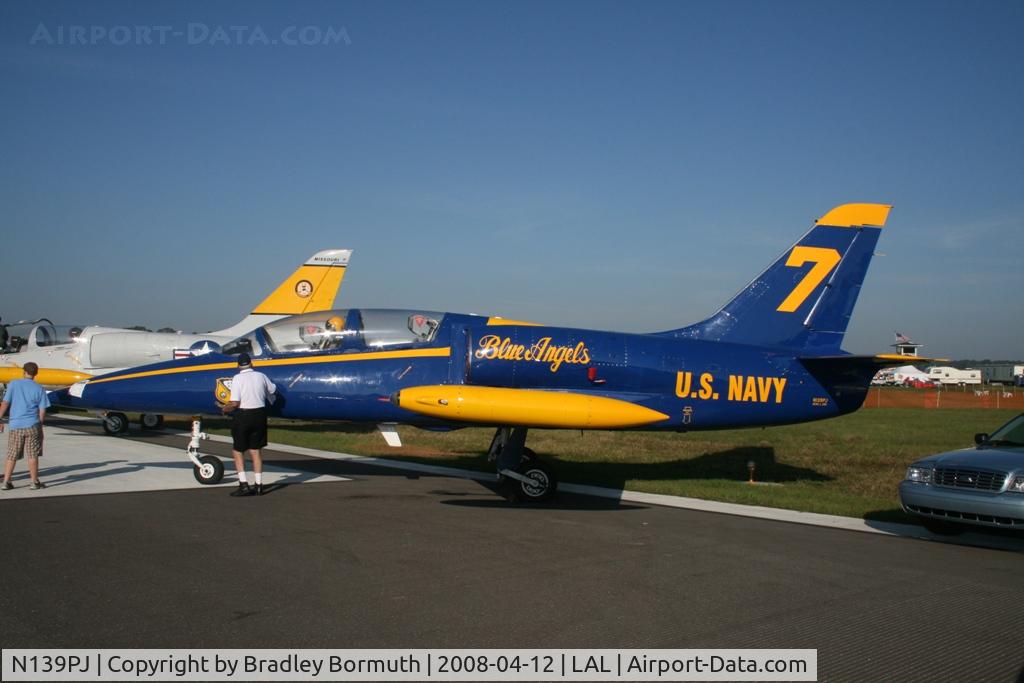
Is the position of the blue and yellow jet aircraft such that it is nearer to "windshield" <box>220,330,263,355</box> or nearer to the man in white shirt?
"windshield" <box>220,330,263,355</box>

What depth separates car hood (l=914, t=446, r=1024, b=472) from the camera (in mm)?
8742

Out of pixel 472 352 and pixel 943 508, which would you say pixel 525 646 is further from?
pixel 472 352

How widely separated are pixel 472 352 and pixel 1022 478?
716cm

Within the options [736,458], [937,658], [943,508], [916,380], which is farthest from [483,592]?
[916,380]

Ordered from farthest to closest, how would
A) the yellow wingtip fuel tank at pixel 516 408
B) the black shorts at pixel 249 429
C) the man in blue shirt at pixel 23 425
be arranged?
the black shorts at pixel 249 429, the man in blue shirt at pixel 23 425, the yellow wingtip fuel tank at pixel 516 408

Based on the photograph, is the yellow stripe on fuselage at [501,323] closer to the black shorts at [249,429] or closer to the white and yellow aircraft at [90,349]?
the black shorts at [249,429]

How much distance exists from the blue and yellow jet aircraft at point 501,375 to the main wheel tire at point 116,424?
8844 mm

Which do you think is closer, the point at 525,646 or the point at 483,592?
the point at 525,646

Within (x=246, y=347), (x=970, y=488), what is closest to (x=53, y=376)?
(x=246, y=347)

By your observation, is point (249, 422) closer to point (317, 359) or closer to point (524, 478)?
point (317, 359)

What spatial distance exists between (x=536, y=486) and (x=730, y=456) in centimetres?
A: 897

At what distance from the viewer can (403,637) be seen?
16.5ft

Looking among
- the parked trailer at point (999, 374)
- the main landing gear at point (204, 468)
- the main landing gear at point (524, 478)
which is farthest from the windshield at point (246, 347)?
the parked trailer at point (999, 374)

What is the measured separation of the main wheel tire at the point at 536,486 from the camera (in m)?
11.3
